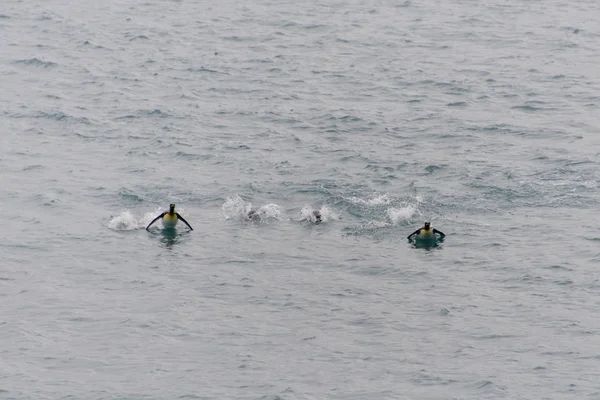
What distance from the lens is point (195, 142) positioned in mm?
63125

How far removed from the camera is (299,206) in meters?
55.5

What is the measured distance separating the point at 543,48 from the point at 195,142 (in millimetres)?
30976

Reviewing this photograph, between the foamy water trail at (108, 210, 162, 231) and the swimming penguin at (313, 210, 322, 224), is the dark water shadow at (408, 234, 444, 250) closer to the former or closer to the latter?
the swimming penguin at (313, 210, 322, 224)

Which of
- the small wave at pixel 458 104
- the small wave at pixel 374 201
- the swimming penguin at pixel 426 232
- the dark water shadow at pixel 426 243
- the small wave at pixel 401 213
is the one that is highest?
the small wave at pixel 458 104

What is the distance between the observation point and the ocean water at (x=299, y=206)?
137 ft

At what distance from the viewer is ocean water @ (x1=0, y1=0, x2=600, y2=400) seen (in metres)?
41.7

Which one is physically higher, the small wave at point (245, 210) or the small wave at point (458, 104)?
the small wave at point (458, 104)

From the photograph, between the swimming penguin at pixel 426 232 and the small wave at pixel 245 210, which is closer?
the swimming penguin at pixel 426 232

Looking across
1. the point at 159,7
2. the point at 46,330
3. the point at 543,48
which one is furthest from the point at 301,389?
the point at 159,7

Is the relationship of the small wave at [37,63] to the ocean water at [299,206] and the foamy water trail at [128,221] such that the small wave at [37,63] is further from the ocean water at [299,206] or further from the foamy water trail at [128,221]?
the foamy water trail at [128,221]

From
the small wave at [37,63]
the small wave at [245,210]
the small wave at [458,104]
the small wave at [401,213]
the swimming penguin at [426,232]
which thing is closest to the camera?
the swimming penguin at [426,232]

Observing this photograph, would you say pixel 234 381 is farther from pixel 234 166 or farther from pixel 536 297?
pixel 234 166

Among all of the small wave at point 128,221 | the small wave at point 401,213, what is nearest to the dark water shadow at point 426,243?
the small wave at point 401,213

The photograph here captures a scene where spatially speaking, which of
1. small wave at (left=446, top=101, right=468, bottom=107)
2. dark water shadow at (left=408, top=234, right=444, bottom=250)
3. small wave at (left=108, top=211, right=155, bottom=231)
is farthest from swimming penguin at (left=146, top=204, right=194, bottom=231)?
small wave at (left=446, top=101, right=468, bottom=107)
